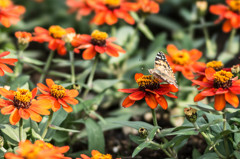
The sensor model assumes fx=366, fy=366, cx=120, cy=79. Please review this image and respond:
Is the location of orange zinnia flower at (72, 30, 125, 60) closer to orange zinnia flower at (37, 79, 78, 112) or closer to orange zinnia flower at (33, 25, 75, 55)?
orange zinnia flower at (33, 25, 75, 55)

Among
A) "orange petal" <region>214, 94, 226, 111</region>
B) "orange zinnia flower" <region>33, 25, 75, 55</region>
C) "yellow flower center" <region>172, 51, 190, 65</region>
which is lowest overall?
"orange petal" <region>214, 94, 226, 111</region>

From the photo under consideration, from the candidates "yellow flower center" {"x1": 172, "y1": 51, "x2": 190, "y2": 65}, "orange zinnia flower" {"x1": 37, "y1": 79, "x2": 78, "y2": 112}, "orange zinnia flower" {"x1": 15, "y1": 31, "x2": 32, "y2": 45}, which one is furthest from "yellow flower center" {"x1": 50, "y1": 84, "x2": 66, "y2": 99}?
"yellow flower center" {"x1": 172, "y1": 51, "x2": 190, "y2": 65}

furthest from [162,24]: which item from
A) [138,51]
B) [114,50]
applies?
[114,50]

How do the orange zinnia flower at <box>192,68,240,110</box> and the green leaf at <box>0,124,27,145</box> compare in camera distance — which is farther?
the green leaf at <box>0,124,27,145</box>

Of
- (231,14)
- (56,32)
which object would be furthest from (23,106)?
(231,14)

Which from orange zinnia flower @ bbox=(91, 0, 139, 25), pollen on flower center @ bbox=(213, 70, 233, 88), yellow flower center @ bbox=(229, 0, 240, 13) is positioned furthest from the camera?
yellow flower center @ bbox=(229, 0, 240, 13)

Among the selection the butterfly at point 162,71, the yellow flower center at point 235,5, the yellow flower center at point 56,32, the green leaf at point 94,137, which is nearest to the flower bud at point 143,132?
the butterfly at point 162,71

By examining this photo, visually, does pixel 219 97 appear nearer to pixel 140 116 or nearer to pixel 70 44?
pixel 70 44
